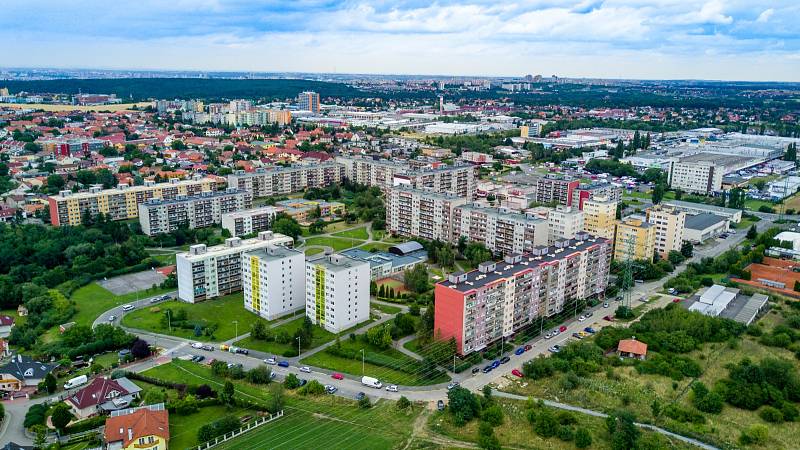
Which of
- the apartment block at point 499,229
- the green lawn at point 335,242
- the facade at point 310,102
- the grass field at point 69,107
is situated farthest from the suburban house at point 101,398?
the facade at point 310,102

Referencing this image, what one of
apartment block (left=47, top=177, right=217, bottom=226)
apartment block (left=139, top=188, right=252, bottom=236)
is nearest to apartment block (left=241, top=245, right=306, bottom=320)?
apartment block (left=139, top=188, right=252, bottom=236)

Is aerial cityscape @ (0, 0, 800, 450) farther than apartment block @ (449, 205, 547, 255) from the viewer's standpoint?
No

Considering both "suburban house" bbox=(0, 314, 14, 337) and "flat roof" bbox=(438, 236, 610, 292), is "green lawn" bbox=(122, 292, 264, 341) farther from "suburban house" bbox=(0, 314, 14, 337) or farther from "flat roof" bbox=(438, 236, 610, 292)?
"flat roof" bbox=(438, 236, 610, 292)

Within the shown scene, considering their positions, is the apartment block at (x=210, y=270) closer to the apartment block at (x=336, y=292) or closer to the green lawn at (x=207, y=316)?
the green lawn at (x=207, y=316)

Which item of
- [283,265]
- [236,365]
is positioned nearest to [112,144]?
[283,265]

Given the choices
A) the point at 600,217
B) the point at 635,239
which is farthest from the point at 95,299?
the point at 635,239

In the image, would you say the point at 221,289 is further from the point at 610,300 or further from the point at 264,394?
the point at 610,300
